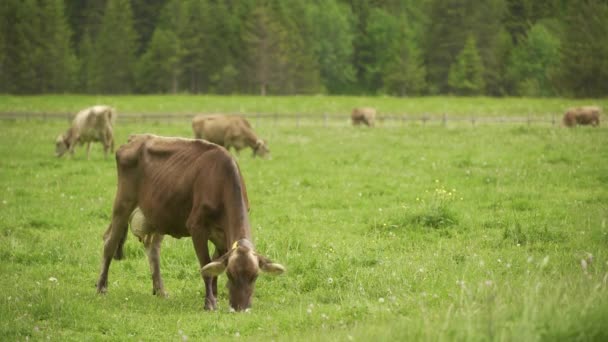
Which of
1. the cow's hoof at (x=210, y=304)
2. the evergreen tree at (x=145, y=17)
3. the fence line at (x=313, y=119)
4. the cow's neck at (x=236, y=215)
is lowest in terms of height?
the fence line at (x=313, y=119)

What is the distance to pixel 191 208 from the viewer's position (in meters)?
10.1

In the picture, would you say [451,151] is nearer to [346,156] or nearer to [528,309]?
[346,156]

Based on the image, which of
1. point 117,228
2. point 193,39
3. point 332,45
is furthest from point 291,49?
point 117,228

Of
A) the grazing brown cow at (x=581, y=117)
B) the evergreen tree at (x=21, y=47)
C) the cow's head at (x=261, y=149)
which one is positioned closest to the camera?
the cow's head at (x=261, y=149)

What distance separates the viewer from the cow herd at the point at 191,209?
906 cm

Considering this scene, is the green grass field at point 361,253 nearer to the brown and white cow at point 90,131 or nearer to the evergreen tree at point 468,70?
the brown and white cow at point 90,131

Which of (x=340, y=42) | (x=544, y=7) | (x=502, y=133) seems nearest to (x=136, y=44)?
(x=340, y=42)

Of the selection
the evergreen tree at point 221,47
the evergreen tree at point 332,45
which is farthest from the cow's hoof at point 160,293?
the evergreen tree at point 332,45

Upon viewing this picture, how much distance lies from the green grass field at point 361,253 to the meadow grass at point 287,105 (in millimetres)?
38841

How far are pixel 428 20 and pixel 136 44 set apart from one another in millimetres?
37665

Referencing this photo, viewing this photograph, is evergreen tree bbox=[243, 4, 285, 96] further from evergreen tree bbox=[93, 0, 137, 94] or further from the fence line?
the fence line

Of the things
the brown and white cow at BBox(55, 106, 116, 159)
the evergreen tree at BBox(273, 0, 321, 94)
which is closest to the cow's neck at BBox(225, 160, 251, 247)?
the brown and white cow at BBox(55, 106, 116, 159)

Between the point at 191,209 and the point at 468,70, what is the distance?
281 feet

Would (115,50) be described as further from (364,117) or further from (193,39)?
(364,117)
